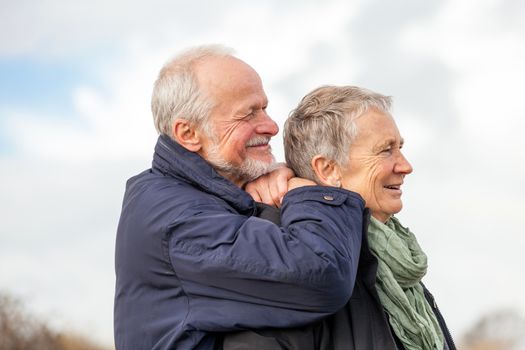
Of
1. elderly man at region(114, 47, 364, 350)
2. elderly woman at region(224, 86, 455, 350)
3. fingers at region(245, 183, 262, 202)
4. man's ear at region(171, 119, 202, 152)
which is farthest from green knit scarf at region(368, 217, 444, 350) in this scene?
man's ear at region(171, 119, 202, 152)

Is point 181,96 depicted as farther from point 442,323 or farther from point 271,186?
point 442,323

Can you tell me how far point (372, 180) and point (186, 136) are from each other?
889 mm

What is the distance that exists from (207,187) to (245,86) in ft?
1.81

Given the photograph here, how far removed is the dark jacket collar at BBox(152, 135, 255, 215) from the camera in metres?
3.99

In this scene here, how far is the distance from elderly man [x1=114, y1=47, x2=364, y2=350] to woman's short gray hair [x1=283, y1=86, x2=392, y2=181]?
14cm

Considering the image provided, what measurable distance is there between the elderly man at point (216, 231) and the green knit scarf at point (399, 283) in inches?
9.3

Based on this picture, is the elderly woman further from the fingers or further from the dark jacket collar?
the dark jacket collar

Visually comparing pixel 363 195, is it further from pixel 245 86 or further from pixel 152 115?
pixel 152 115

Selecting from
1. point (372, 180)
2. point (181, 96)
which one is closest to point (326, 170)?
point (372, 180)

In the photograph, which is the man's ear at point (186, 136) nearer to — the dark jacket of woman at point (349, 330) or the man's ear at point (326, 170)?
the dark jacket of woman at point (349, 330)

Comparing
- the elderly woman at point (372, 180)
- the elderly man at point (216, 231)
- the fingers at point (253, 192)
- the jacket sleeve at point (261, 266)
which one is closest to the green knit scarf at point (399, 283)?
the elderly woman at point (372, 180)

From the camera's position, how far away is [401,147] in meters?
4.29

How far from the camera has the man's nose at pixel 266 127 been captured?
421cm

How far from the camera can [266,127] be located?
166 inches
